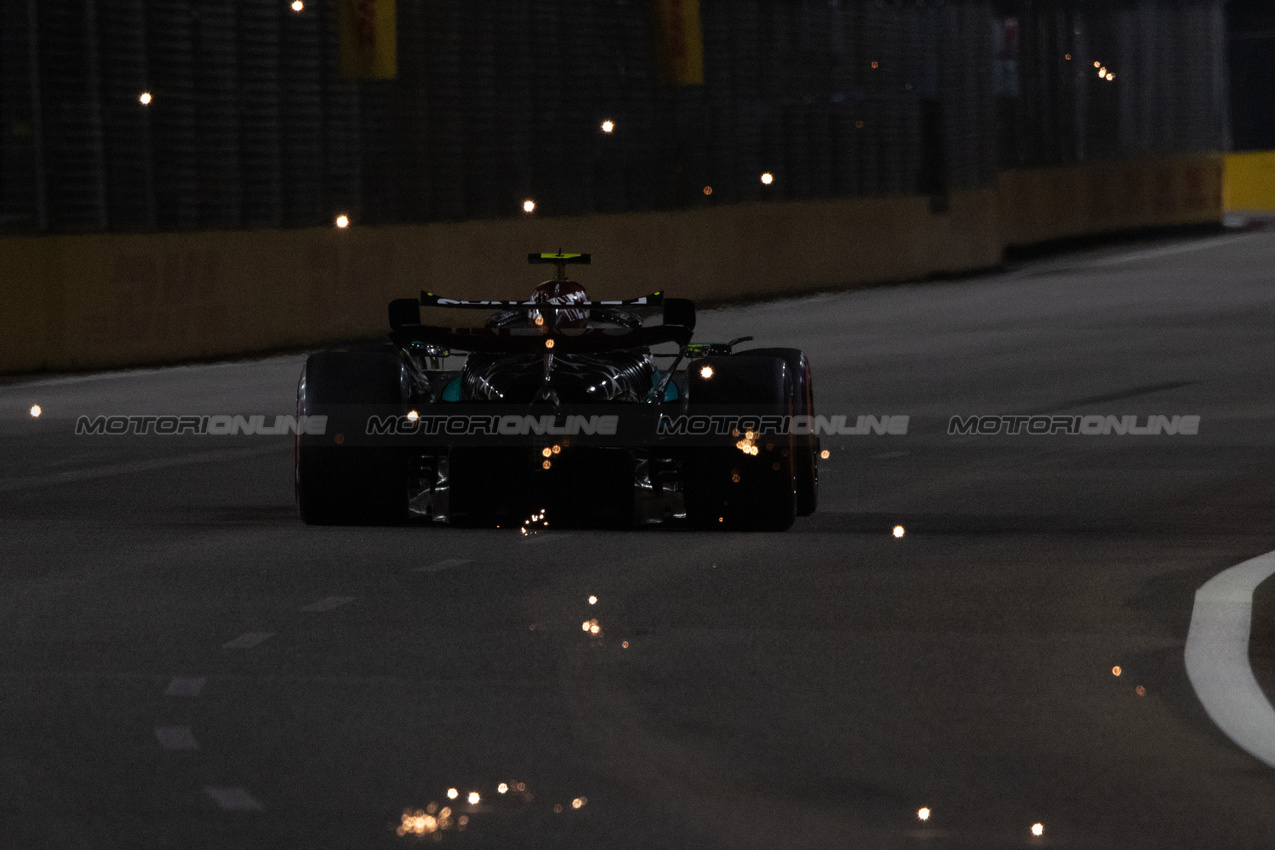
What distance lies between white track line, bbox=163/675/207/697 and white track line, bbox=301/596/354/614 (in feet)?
4.26

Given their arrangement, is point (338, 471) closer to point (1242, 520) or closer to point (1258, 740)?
point (1242, 520)

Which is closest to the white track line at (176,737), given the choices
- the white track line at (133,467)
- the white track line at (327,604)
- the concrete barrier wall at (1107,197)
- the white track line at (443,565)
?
the white track line at (327,604)

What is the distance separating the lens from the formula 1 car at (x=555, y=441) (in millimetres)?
10594

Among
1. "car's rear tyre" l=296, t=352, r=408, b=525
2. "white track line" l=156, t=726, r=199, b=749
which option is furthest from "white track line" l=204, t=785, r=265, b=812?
"car's rear tyre" l=296, t=352, r=408, b=525

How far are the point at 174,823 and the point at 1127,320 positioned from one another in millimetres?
22075

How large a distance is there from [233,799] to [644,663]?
6.86ft

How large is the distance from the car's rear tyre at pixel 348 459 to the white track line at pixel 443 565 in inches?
36.5

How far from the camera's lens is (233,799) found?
19.6ft

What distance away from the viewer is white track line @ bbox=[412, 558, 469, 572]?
385 inches

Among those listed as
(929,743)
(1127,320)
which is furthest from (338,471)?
(1127,320)

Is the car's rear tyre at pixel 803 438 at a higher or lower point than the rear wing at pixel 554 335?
lower

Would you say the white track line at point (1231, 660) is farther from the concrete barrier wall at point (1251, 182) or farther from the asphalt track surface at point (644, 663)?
the concrete barrier wall at point (1251, 182)

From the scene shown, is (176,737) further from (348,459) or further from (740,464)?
(740,464)

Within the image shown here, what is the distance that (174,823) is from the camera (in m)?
5.75
